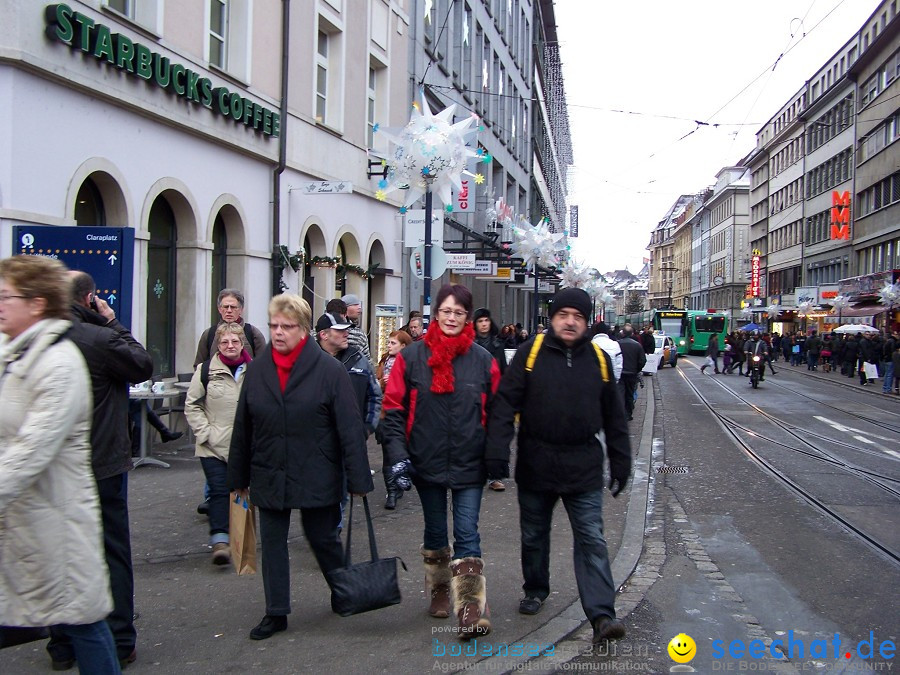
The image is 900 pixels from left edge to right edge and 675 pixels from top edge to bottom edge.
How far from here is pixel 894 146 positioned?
146 feet

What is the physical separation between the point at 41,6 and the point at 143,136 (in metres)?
2.34

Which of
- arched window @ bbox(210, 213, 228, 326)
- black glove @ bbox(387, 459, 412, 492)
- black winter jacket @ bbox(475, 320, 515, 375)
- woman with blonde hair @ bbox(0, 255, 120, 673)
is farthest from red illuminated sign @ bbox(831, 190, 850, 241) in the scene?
woman with blonde hair @ bbox(0, 255, 120, 673)

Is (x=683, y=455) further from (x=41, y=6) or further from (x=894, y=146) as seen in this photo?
(x=894, y=146)

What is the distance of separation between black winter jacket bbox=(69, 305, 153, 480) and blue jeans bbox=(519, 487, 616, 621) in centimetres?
217

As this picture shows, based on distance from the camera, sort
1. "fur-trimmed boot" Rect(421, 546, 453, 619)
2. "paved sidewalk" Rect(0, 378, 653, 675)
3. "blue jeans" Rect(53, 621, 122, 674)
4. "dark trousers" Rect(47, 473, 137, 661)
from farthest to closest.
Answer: "fur-trimmed boot" Rect(421, 546, 453, 619)
"paved sidewalk" Rect(0, 378, 653, 675)
"dark trousers" Rect(47, 473, 137, 661)
"blue jeans" Rect(53, 621, 122, 674)

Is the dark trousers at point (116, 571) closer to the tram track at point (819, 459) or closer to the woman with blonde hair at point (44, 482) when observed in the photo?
the woman with blonde hair at point (44, 482)

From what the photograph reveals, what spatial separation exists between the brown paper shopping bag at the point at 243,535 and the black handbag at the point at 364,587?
2.37 ft

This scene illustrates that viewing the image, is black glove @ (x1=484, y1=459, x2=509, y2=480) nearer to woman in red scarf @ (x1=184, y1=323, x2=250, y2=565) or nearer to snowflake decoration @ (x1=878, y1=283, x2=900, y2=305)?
woman in red scarf @ (x1=184, y1=323, x2=250, y2=565)

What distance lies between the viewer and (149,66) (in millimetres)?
11375

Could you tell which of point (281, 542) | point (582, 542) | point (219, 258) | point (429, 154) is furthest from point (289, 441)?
point (219, 258)

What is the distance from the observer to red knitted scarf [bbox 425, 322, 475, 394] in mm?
4871

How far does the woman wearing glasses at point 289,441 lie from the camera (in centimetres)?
465

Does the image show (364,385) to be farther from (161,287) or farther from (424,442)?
(161,287)

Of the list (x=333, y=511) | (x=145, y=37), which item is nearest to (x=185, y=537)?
(x=333, y=511)
